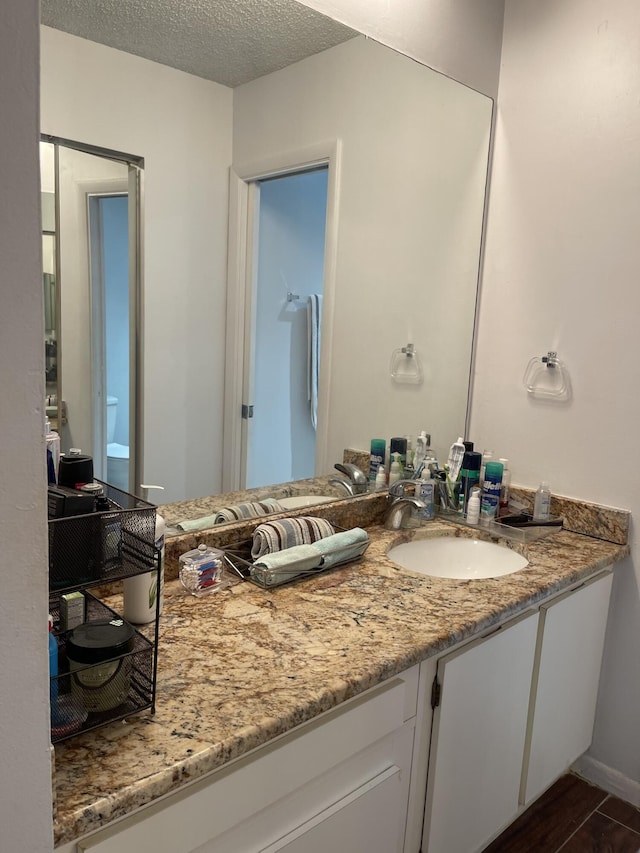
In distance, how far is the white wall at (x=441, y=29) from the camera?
1.71 metres

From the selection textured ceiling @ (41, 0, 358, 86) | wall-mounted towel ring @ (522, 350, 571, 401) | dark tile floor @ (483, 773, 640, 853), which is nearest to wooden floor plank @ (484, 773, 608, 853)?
dark tile floor @ (483, 773, 640, 853)

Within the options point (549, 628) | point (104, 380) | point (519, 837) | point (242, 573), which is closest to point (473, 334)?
point (549, 628)

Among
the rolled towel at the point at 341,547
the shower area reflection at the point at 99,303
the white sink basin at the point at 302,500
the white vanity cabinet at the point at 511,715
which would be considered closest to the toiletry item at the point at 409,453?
the white sink basin at the point at 302,500

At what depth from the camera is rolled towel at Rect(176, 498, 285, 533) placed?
1.55 m

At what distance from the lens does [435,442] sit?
221 centimetres

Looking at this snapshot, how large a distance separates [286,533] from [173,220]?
2.54 feet

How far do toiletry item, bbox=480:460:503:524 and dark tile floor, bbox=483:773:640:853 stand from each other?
→ 2.85 ft

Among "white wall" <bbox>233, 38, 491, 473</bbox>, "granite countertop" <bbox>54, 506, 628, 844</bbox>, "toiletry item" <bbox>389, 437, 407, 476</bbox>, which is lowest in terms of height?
"granite countertop" <bbox>54, 506, 628, 844</bbox>

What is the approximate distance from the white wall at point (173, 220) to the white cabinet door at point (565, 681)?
0.95 meters

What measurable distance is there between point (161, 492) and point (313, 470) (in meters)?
0.49

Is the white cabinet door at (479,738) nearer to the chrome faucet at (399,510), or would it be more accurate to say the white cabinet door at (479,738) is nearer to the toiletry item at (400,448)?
the chrome faucet at (399,510)

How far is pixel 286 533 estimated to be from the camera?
1597 mm

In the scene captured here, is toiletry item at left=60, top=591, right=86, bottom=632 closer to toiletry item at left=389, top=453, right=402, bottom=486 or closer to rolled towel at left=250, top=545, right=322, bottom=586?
rolled towel at left=250, top=545, right=322, bottom=586

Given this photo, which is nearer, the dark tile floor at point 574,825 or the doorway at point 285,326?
the doorway at point 285,326
